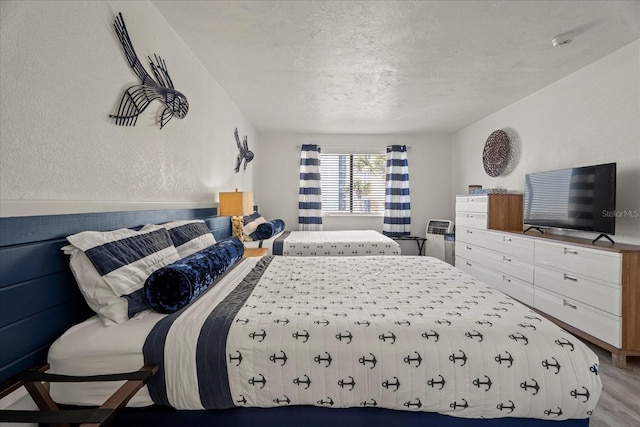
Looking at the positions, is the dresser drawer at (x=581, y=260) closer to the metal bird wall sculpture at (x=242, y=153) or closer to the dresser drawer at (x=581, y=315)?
the dresser drawer at (x=581, y=315)

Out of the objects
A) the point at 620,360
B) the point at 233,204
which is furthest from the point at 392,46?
the point at 620,360

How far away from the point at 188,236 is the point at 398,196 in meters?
4.26

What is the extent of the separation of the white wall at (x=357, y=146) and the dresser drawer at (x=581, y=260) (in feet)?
9.52

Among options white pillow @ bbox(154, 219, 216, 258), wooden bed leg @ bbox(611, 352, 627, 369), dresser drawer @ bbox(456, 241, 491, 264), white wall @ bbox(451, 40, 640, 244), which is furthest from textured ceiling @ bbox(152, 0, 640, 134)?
wooden bed leg @ bbox(611, 352, 627, 369)

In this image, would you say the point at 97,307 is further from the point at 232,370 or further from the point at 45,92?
the point at 45,92

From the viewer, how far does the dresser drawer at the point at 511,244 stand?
2.96 meters

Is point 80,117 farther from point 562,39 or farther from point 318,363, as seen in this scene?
point 562,39

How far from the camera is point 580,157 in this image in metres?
2.94

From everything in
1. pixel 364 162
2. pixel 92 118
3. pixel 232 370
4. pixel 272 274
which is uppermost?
pixel 364 162

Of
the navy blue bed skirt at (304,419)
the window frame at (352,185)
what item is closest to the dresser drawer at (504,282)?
the window frame at (352,185)

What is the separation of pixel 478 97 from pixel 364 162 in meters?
2.39

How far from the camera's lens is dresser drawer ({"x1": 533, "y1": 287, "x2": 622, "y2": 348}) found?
2123mm

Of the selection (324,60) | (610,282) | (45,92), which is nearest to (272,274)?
(45,92)

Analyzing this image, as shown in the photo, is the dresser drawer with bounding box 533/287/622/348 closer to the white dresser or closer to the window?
the white dresser
